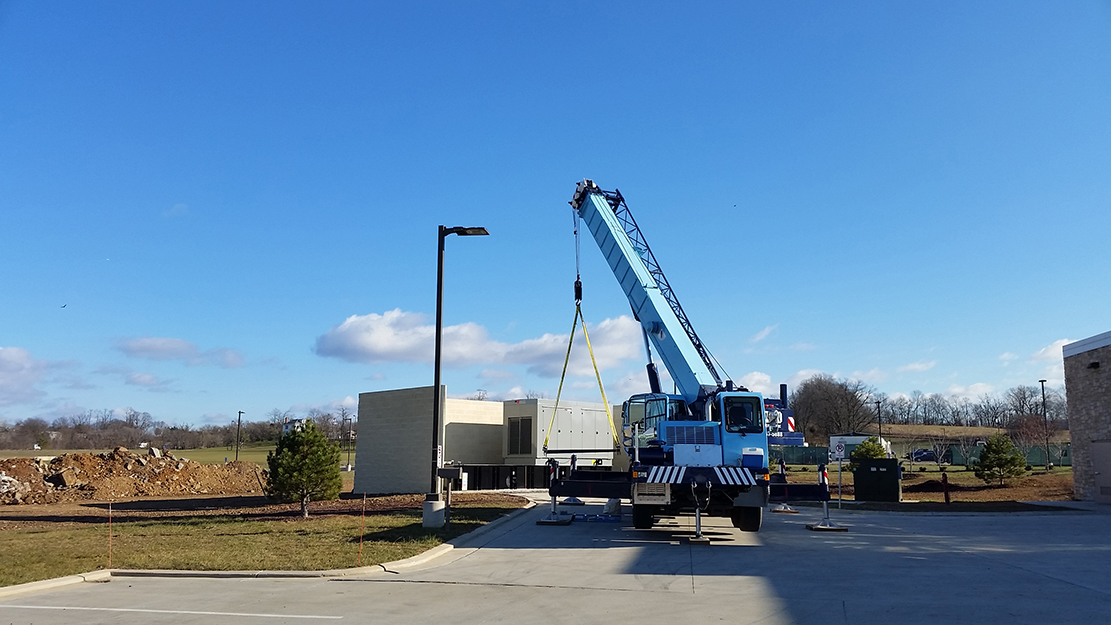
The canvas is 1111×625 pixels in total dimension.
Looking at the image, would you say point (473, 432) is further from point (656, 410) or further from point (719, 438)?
point (719, 438)

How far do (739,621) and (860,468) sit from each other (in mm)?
20709

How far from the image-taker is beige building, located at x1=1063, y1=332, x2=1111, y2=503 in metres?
26.3

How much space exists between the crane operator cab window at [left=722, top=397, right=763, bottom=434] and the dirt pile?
27716mm

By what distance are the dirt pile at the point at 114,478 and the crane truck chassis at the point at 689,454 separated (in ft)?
82.6

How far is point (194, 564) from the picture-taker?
1274 cm

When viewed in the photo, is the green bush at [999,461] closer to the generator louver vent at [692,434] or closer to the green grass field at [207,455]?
the generator louver vent at [692,434]

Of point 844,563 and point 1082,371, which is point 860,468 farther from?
point 844,563

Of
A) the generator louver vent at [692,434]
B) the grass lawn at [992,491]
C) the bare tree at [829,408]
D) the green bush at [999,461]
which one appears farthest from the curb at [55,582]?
the bare tree at [829,408]

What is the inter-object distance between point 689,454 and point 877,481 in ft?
46.5

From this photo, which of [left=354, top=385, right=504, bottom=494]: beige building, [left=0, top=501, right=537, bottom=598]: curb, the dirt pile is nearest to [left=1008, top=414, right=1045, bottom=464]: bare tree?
[left=354, top=385, right=504, bottom=494]: beige building

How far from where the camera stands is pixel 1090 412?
2736 centimetres

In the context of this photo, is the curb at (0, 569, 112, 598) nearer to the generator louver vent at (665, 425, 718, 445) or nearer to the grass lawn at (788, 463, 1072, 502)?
the generator louver vent at (665, 425, 718, 445)

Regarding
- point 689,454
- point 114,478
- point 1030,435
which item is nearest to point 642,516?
point 689,454

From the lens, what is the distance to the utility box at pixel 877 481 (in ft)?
89.6
